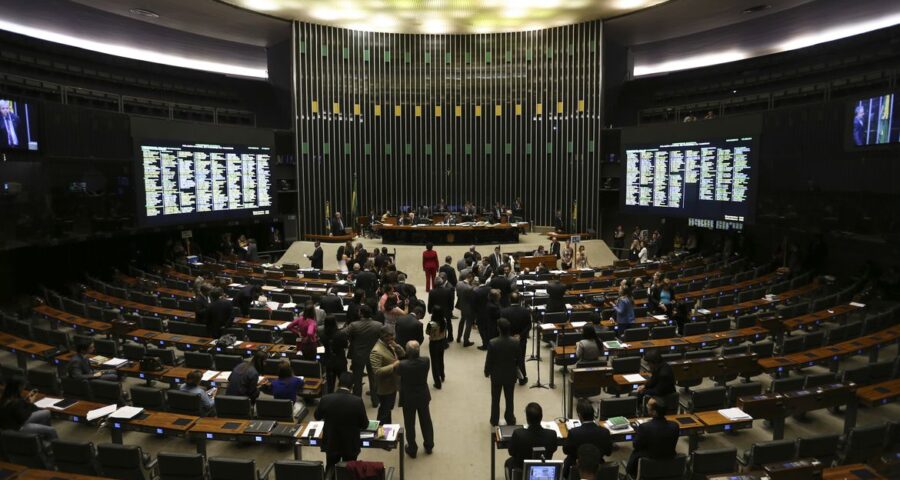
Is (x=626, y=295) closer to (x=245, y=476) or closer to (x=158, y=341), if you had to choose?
(x=245, y=476)

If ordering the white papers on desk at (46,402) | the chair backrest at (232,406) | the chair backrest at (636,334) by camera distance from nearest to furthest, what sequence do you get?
the chair backrest at (232,406) → the white papers on desk at (46,402) → the chair backrest at (636,334)

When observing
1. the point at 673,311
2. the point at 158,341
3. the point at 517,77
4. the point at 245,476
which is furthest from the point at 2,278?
the point at 517,77

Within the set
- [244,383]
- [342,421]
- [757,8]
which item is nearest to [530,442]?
[342,421]

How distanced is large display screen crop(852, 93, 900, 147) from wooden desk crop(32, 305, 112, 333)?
1523cm

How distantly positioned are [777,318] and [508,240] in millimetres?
11306

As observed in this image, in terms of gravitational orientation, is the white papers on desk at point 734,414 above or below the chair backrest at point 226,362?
below

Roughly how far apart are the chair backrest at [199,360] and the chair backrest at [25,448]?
245 centimetres

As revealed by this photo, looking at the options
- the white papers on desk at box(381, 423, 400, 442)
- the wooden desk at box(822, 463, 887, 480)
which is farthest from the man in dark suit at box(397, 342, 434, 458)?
the wooden desk at box(822, 463, 887, 480)

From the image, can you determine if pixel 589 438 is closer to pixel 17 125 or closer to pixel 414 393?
pixel 414 393

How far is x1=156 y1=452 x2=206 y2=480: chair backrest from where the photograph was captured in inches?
192

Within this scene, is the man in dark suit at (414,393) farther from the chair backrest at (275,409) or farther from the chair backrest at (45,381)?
the chair backrest at (45,381)

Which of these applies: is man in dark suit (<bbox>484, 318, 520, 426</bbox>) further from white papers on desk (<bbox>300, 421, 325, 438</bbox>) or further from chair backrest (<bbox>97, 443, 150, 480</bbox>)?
chair backrest (<bbox>97, 443, 150, 480</bbox>)

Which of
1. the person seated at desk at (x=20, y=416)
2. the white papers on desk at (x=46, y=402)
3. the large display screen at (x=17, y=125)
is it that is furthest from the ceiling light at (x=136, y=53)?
the person seated at desk at (x=20, y=416)

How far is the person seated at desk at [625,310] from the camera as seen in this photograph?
9.13 metres
